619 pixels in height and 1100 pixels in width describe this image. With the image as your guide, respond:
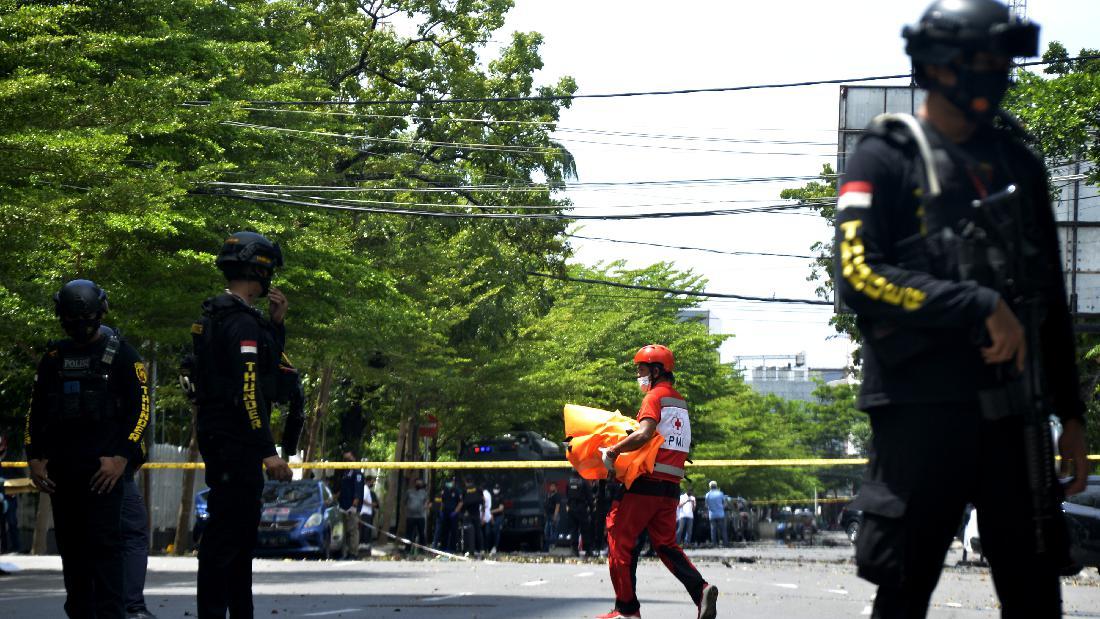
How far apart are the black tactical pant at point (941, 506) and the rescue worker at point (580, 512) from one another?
86.8 feet

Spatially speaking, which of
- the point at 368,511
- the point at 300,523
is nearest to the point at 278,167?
the point at 300,523

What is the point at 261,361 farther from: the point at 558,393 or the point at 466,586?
the point at 558,393

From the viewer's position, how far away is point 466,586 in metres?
15.0

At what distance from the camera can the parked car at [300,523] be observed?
2544 centimetres

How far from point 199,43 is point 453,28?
14911 mm

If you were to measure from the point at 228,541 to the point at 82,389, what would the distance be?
109 centimetres

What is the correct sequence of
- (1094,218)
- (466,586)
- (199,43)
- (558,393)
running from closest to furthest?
1. (466,586)
2. (199,43)
3. (1094,218)
4. (558,393)

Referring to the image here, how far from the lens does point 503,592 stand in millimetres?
14086

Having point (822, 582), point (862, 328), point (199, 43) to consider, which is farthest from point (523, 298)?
point (862, 328)

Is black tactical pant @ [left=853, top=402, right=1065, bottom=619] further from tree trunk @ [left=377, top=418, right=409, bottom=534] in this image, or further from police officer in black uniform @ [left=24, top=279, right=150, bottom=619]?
tree trunk @ [left=377, top=418, right=409, bottom=534]

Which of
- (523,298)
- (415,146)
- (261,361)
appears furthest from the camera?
(523,298)

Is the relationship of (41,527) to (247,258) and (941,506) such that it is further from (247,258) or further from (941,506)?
(941,506)

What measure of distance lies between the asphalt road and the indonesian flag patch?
7.33 m

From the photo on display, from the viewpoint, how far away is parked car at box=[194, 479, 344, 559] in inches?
1001
